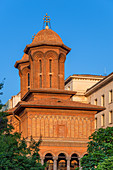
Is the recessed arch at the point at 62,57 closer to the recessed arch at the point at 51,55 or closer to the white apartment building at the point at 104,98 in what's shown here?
the recessed arch at the point at 51,55

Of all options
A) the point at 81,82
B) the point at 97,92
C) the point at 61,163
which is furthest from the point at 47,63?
the point at 81,82

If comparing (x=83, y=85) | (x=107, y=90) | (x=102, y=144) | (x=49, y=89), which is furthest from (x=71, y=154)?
(x=83, y=85)

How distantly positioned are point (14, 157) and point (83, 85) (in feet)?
178

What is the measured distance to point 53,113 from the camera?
4966 cm

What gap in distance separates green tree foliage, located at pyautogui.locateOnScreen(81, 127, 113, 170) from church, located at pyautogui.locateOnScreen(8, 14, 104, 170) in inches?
580

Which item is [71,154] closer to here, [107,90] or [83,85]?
[107,90]

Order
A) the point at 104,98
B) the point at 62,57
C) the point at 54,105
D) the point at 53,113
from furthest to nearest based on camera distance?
the point at 104,98, the point at 62,57, the point at 53,113, the point at 54,105

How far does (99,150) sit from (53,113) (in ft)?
56.9

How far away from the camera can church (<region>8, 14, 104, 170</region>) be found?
48938mm

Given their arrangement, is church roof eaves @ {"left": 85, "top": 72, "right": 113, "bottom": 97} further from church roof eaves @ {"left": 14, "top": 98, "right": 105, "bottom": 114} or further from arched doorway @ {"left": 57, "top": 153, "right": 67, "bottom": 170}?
arched doorway @ {"left": 57, "top": 153, "right": 67, "bottom": 170}

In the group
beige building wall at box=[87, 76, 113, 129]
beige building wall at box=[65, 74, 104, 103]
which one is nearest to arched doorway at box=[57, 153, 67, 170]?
beige building wall at box=[87, 76, 113, 129]

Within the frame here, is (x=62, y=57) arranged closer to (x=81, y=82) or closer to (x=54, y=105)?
(x=54, y=105)

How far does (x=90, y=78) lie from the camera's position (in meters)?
84.9

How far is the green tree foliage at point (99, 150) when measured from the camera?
103 feet
